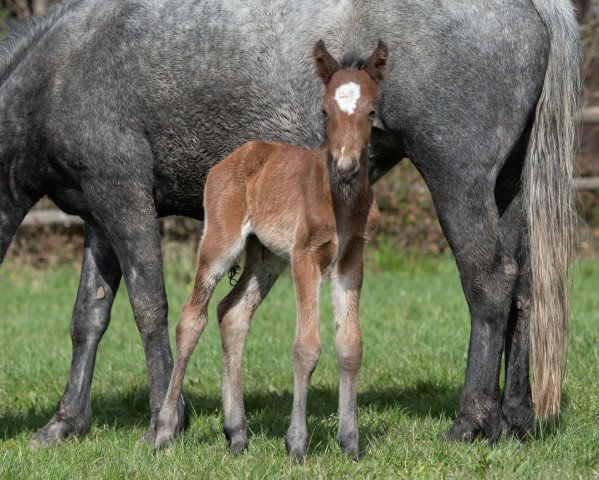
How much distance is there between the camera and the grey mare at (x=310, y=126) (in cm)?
484

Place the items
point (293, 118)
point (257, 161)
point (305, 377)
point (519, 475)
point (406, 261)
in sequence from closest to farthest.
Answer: point (519, 475) → point (305, 377) → point (257, 161) → point (293, 118) → point (406, 261)

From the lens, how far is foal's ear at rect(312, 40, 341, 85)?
426 centimetres

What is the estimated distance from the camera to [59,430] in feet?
18.0

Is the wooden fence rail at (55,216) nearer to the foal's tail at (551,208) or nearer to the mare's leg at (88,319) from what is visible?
the mare's leg at (88,319)

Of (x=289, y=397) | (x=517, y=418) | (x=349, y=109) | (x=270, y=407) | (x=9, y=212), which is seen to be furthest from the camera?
(x=289, y=397)

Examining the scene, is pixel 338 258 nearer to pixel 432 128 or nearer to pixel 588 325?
pixel 432 128

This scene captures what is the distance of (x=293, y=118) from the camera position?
16.8ft

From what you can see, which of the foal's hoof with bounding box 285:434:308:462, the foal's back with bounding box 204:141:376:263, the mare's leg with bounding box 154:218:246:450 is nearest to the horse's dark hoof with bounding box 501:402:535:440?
the foal's hoof with bounding box 285:434:308:462

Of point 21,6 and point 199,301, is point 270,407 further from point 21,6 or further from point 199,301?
point 21,6

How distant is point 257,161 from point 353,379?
1205 millimetres

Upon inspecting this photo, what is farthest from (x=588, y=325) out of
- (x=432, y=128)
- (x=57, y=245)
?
(x=57, y=245)

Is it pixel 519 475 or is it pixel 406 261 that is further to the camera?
pixel 406 261

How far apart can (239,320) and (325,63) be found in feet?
4.64

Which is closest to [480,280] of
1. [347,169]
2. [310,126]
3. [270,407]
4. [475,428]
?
[475,428]
